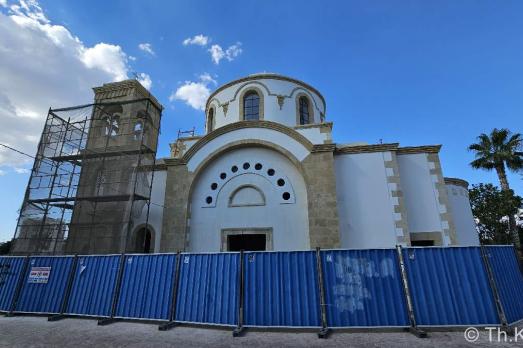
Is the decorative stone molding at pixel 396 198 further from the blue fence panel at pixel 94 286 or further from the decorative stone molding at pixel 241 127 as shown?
the blue fence panel at pixel 94 286

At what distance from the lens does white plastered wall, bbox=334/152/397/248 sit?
11.3 metres

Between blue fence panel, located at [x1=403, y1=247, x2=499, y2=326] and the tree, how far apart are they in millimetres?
21049

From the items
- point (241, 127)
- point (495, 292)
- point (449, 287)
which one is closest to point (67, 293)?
point (241, 127)

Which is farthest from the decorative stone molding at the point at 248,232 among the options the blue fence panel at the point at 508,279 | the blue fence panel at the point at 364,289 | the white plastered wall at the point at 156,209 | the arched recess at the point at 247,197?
the blue fence panel at the point at 508,279

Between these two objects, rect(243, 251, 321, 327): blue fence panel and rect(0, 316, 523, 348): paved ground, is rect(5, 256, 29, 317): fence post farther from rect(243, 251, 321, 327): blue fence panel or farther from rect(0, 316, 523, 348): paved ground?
rect(243, 251, 321, 327): blue fence panel

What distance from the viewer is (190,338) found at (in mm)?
5828

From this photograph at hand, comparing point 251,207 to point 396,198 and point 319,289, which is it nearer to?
point 396,198

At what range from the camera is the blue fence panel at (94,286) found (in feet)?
24.8

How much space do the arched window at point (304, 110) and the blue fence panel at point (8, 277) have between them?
1435 cm

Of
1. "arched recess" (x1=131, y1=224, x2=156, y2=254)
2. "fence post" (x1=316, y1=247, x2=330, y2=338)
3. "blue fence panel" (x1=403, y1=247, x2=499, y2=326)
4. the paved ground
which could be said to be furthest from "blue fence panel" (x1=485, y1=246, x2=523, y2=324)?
"arched recess" (x1=131, y1=224, x2=156, y2=254)

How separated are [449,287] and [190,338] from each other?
5924mm

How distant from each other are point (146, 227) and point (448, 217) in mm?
13971

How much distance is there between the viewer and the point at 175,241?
12625 millimetres

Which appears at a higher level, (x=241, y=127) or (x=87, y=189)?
(x=241, y=127)
